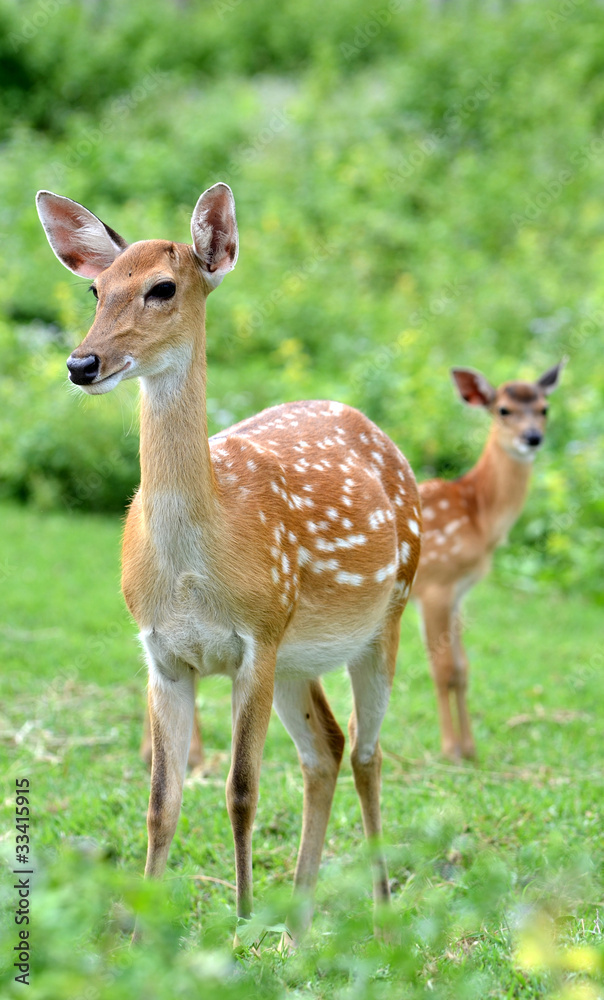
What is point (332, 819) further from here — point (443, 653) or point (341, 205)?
point (341, 205)

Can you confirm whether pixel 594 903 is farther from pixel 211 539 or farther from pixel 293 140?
pixel 293 140

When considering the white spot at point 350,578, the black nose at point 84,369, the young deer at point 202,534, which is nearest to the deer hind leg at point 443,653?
the young deer at point 202,534

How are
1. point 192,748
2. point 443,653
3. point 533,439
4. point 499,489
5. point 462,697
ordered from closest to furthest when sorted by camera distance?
point 192,748 < point 462,697 < point 443,653 < point 533,439 < point 499,489

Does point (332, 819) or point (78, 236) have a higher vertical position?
point (78, 236)

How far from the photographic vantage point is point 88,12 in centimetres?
2186

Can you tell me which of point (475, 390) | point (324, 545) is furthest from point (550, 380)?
point (324, 545)

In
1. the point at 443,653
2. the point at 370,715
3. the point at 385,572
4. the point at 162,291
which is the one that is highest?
the point at 162,291

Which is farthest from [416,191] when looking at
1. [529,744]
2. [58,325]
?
[529,744]

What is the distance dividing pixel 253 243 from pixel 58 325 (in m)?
2.93

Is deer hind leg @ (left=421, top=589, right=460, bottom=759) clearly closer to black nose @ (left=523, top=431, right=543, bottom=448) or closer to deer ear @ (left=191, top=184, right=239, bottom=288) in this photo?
black nose @ (left=523, top=431, right=543, bottom=448)

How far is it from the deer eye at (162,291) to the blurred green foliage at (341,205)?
4227mm

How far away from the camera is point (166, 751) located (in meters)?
3.41

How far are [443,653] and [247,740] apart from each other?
2.98m

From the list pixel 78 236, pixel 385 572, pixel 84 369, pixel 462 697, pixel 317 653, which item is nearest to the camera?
pixel 84 369
